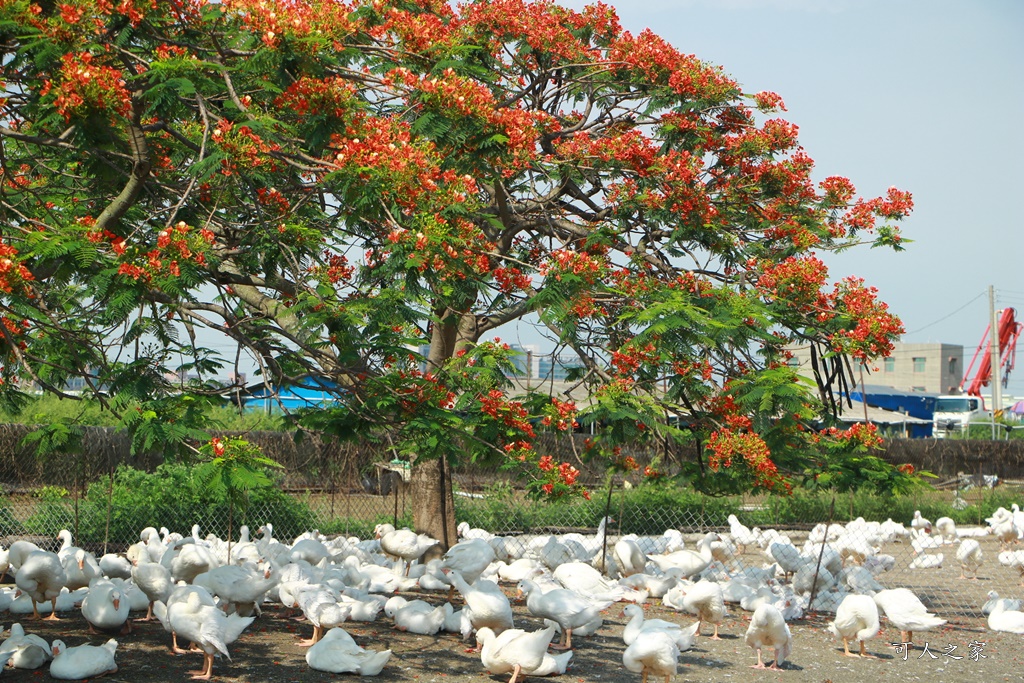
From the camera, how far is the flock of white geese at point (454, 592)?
260 inches

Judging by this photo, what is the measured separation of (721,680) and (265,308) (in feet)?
15.5

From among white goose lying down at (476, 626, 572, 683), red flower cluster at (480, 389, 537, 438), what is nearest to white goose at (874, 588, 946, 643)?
white goose lying down at (476, 626, 572, 683)

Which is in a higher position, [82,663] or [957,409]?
[957,409]

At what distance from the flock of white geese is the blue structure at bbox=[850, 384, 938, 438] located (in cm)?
2796

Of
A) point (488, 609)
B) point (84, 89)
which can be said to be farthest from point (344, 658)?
point (84, 89)

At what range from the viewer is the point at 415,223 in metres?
5.37

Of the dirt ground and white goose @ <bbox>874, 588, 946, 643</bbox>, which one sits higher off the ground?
white goose @ <bbox>874, 588, 946, 643</bbox>

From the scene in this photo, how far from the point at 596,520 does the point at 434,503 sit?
220 inches

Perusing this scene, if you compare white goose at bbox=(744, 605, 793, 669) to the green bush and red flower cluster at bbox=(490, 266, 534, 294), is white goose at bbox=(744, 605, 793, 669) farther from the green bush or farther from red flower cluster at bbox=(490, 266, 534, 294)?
the green bush

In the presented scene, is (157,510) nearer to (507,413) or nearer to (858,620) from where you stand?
(507,413)

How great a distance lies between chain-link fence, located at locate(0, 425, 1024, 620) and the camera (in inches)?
424

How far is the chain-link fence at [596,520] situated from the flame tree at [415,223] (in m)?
1.57

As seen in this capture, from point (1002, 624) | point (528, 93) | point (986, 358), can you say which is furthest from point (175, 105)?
point (986, 358)

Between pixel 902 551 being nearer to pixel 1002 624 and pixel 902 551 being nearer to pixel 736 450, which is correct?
pixel 1002 624
